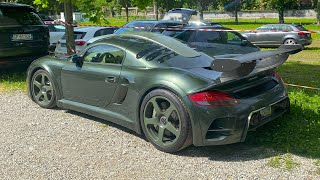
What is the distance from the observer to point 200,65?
192 inches

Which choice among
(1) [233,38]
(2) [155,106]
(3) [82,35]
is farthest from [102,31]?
(2) [155,106]

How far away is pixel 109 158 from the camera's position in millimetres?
4266

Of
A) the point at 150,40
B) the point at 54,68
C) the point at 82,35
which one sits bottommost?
the point at 54,68

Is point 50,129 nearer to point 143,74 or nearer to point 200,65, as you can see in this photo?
point 143,74

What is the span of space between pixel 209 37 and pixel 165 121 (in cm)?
646

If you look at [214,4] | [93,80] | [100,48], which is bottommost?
[93,80]

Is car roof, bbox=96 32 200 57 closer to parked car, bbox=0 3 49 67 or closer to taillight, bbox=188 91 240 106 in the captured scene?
taillight, bbox=188 91 240 106

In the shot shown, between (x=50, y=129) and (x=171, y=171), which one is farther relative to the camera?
(x=50, y=129)

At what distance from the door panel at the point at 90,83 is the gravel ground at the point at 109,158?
1.38 ft

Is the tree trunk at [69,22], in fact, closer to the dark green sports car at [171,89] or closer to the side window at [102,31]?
the side window at [102,31]

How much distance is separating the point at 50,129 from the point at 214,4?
193 ft

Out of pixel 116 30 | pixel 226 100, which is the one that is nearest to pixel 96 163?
pixel 226 100

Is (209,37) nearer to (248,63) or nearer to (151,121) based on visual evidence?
(151,121)

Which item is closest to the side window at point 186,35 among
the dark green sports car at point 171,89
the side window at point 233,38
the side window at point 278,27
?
the side window at point 233,38
